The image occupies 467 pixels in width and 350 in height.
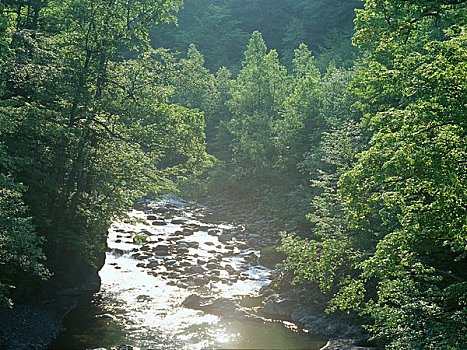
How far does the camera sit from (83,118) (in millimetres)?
20656

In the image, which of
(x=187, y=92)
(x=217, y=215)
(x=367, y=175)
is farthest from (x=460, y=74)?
(x=187, y=92)

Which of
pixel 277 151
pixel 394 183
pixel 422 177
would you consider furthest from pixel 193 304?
pixel 277 151

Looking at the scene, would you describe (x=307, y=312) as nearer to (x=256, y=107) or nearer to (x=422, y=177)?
(x=422, y=177)

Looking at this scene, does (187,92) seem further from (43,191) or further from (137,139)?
(43,191)

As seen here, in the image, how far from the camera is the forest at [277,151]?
9227 millimetres

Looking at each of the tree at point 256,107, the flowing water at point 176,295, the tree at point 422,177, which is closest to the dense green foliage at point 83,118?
the flowing water at point 176,295

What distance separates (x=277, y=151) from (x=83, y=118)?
794 inches

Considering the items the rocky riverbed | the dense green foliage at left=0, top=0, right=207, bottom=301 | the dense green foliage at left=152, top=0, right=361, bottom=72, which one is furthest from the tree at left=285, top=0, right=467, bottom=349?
the dense green foliage at left=152, top=0, right=361, bottom=72

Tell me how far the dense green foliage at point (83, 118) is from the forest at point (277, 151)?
0.07 meters

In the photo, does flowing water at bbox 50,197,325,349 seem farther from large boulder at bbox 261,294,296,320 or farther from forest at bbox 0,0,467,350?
forest at bbox 0,0,467,350

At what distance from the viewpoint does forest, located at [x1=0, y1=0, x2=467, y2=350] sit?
9227 mm

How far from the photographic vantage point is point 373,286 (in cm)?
1880

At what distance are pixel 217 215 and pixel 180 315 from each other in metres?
19.2

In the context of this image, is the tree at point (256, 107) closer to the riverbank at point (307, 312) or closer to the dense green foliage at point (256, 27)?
the riverbank at point (307, 312)
